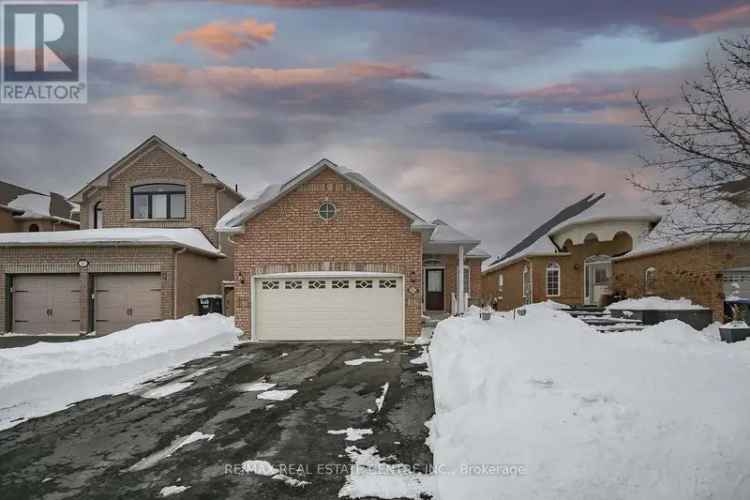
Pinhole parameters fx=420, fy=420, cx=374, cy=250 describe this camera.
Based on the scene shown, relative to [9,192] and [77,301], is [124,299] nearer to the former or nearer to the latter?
[77,301]

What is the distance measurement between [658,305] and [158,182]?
21.9 metres

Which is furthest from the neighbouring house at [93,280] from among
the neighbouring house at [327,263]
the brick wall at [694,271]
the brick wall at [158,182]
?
the brick wall at [694,271]

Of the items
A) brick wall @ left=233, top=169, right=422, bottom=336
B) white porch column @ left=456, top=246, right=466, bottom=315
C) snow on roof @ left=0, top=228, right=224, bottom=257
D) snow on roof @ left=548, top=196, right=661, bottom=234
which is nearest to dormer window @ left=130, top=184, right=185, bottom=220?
snow on roof @ left=0, top=228, right=224, bottom=257

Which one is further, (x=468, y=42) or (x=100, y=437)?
(x=468, y=42)

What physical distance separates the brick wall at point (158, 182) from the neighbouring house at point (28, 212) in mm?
7820

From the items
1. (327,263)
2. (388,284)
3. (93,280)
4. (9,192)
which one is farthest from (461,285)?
(9,192)

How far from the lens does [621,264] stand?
19.2 meters

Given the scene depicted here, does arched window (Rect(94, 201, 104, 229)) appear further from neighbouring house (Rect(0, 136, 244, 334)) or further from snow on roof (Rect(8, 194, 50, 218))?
snow on roof (Rect(8, 194, 50, 218))

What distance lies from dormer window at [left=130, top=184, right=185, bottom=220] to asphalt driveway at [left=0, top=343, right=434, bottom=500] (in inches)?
551

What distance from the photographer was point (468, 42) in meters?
10.7

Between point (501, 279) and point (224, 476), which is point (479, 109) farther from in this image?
point (501, 279)

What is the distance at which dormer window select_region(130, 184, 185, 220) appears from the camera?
67.6 feet

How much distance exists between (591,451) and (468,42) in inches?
387

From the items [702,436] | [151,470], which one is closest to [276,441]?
[151,470]
